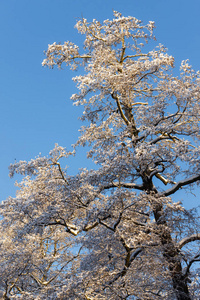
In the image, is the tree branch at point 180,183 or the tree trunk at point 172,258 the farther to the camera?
the tree branch at point 180,183

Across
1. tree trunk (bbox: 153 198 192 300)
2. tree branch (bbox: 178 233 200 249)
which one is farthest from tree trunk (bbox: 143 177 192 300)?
tree branch (bbox: 178 233 200 249)

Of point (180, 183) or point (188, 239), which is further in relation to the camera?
point (188, 239)

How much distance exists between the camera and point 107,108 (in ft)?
39.8

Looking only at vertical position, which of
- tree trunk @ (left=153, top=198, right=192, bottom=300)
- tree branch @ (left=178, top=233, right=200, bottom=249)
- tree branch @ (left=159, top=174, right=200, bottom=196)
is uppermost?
tree branch @ (left=159, top=174, right=200, bottom=196)

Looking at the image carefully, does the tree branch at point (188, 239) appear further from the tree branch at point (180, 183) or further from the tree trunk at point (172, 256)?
the tree branch at point (180, 183)

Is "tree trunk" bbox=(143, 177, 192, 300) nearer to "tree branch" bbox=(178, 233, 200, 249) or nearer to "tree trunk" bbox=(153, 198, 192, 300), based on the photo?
"tree trunk" bbox=(153, 198, 192, 300)

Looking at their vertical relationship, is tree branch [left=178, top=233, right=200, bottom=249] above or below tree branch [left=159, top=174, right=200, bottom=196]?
below

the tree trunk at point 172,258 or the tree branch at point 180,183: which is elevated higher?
the tree branch at point 180,183

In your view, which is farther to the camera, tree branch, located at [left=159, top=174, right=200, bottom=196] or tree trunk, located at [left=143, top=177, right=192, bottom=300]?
tree branch, located at [left=159, top=174, right=200, bottom=196]

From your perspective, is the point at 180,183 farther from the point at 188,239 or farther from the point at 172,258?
the point at 172,258

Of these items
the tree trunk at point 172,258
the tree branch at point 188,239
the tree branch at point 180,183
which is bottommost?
the tree trunk at point 172,258

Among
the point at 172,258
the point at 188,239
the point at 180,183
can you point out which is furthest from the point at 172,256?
the point at 180,183

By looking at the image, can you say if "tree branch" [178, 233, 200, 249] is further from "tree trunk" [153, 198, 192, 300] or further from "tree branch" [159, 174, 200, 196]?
"tree branch" [159, 174, 200, 196]

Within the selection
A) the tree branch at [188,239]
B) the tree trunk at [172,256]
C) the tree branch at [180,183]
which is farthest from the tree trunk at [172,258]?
the tree branch at [180,183]
